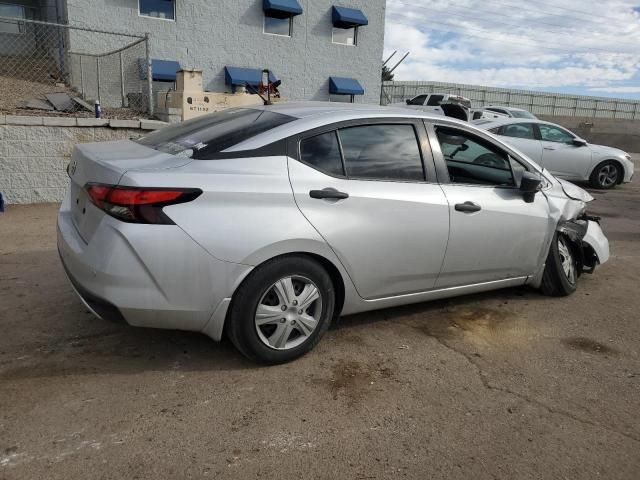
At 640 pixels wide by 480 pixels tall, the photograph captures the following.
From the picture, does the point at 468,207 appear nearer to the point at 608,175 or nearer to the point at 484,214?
the point at 484,214

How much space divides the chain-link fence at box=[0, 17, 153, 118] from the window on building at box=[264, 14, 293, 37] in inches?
200

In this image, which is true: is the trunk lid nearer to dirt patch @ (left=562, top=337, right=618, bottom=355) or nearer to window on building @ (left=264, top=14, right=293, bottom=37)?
dirt patch @ (left=562, top=337, right=618, bottom=355)

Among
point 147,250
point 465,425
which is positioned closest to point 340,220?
point 147,250

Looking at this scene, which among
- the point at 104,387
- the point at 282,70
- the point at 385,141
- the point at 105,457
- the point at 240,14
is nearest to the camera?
the point at 105,457

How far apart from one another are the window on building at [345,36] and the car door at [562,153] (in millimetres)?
10930

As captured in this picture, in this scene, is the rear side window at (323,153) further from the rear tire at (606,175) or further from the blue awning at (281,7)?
the blue awning at (281,7)

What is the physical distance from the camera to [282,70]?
1950cm

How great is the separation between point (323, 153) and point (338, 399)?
4.90 ft

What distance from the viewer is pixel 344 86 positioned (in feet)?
66.9

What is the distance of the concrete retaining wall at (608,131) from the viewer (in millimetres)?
26547

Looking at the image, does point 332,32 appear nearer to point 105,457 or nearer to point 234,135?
point 234,135

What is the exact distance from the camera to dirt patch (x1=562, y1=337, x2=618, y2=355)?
3.74m

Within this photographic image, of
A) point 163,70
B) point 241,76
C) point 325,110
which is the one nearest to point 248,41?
point 241,76

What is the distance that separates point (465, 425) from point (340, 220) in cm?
136
